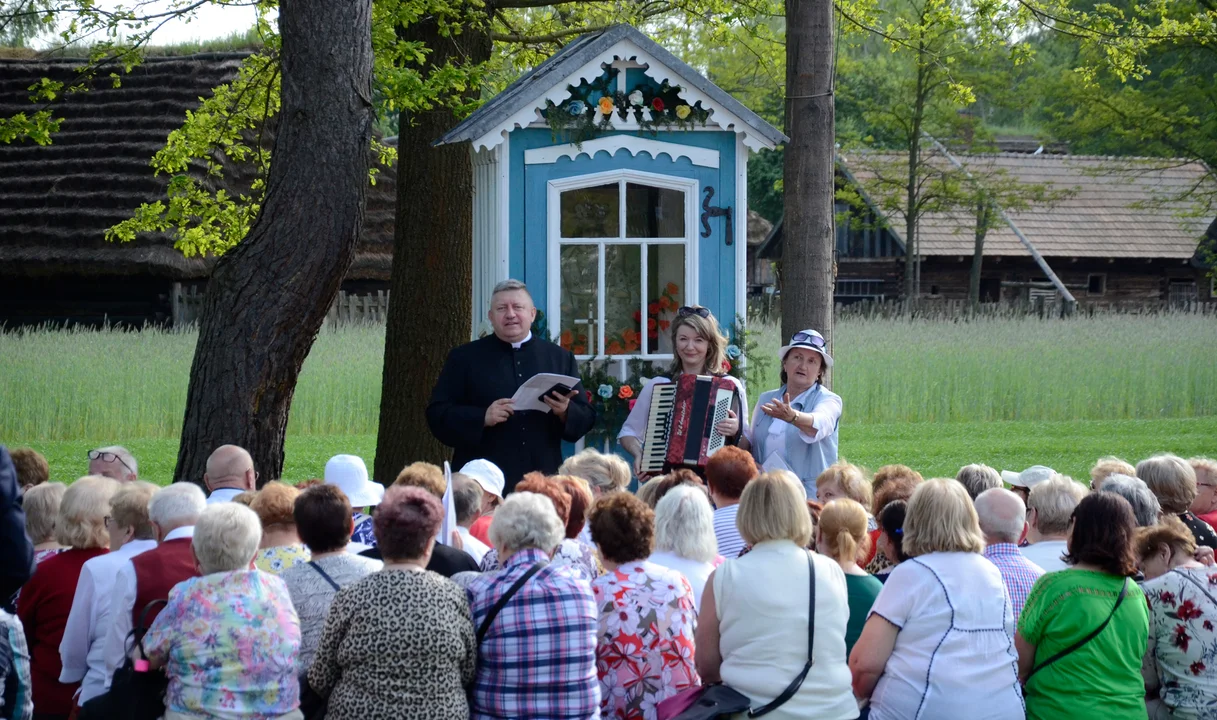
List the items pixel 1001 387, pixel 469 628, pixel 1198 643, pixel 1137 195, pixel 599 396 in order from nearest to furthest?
pixel 469 628
pixel 1198 643
pixel 599 396
pixel 1001 387
pixel 1137 195

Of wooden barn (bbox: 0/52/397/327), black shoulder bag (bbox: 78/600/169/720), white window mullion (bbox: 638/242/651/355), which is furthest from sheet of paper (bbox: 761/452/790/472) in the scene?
wooden barn (bbox: 0/52/397/327)

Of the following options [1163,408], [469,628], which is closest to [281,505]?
[469,628]

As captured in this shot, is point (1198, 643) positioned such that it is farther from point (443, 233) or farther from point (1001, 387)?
point (1001, 387)

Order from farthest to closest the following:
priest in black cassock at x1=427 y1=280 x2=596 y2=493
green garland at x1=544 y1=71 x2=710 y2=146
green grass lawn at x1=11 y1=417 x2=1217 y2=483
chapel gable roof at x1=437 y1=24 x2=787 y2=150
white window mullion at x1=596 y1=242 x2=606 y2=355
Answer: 1. green grass lawn at x1=11 y1=417 x2=1217 y2=483
2. white window mullion at x1=596 y1=242 x2=606 y2=355
3. green garland at x1=544 y1=71 x2=710 y2=146
4. chapel gable roof at x1=437 y1=24 x2=787 y2=150
5. priest in black cassock at x1=427 y1=280 x2=596 y2=493

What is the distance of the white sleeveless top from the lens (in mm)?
4105

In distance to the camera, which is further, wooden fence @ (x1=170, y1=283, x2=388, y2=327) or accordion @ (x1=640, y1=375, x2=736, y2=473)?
wooden fence @ (x1=170, y1=283, x2=388, y2=327)

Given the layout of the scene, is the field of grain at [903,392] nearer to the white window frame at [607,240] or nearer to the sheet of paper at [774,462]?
the white window frame at [607,240]

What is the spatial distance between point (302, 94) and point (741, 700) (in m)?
4.32

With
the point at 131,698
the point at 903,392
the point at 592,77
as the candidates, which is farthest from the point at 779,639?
the point at 903,392

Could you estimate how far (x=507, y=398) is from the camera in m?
6.87

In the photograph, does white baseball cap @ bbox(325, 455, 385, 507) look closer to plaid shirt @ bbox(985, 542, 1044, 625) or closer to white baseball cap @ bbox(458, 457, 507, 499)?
white baseball cap @ bbox(458, 457, 507, 499)

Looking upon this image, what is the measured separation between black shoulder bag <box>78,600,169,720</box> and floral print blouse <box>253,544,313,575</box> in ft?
2.08

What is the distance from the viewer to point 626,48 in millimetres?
8172

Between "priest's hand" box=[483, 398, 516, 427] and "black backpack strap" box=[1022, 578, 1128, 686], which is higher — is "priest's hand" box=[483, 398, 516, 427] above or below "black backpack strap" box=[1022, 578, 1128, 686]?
above
